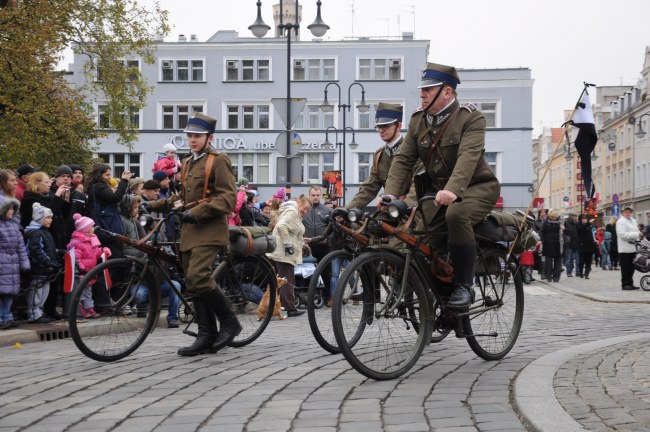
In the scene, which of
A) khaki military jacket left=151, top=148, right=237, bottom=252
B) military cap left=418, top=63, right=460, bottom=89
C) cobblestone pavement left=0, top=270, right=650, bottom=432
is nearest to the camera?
cobblestone pavement left=0, top=270, right=650, bottom=432

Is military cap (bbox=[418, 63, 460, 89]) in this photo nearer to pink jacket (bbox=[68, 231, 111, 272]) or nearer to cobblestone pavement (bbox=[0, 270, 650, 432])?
cobblestone pavement (bbox=[0, 270, 650, 432])

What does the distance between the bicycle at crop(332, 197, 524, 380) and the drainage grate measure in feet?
15.7

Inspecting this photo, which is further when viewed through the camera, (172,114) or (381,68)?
(381,68)

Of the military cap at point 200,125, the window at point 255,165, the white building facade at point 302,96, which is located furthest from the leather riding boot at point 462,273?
the window at point 255,165

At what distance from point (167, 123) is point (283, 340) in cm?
5662

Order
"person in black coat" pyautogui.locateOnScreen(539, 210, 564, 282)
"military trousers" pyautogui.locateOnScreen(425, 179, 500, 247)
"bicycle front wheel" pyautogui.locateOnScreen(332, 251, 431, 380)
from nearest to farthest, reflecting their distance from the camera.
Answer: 1. "bicycle front wheel" pyautogui.locateOnScreen(332, 251, 431, 380)
2. "military trousers" pyautogui.locateOnScreen(425, 179, 500, 247)
3. "person in black coat" pyautogui.locateOnScreen(539, 210, 564, 282)

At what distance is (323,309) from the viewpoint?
25.2 ft

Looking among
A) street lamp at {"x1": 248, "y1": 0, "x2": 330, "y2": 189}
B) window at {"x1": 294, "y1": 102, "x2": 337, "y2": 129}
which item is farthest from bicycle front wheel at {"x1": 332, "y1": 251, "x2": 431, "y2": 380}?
window at {"x1": 294, "y1": 102, "x2": 337, "y2": 129}

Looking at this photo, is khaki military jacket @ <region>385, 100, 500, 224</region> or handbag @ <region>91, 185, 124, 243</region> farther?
handbag @ <region>91, 185, 124, 243</region>

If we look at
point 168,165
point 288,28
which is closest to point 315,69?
point 288,28

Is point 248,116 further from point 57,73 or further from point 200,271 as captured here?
point 200,271

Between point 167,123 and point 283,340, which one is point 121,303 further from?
point 167,123

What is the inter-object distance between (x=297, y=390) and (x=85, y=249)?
615 centimetres

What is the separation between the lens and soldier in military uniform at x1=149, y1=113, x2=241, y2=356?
26.1ft
